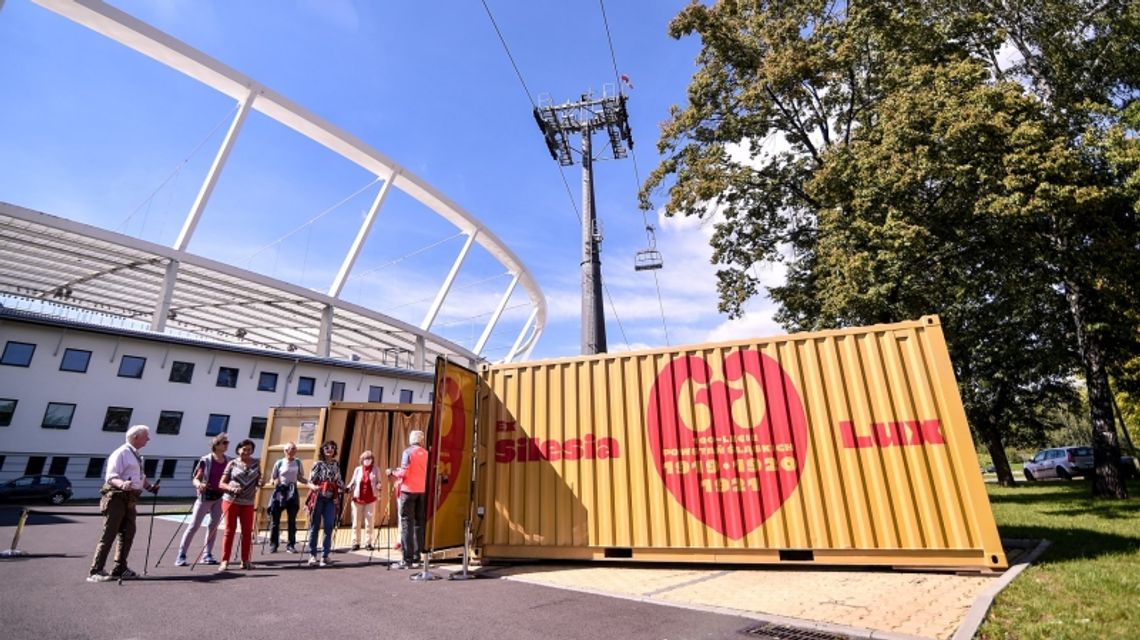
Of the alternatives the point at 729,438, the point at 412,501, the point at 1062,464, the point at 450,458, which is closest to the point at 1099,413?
the point at 1062,464

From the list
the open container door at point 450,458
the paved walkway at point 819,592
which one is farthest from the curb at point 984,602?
the open container door at point 450,458

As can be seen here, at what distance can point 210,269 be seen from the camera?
25.1m

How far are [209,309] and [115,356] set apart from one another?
13244 mm

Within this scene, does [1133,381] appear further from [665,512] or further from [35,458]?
[35,458]

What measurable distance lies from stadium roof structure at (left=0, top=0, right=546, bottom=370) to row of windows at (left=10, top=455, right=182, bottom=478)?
629cm

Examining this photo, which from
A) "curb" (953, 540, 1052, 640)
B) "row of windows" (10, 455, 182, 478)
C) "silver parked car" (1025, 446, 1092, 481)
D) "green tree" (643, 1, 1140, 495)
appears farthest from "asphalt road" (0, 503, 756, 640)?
"silver parked car" (1025, 446, 1092, 481)

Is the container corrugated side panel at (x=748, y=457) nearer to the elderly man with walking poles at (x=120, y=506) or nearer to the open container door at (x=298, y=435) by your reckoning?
the elderly man with walking poles at (x=120, y=506)

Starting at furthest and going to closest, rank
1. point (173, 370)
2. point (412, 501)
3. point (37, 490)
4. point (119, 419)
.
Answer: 1. point (173, 370)
2. point (119, 419)
3. point (37, 490)
4. point (412, 501)

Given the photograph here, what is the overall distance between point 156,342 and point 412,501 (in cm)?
2424

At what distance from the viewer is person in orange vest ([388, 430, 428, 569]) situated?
23.3ft

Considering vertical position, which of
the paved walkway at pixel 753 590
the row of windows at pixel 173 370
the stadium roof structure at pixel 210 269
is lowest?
the paved walkway at pixel 753 590

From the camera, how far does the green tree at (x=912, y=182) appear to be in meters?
11.3

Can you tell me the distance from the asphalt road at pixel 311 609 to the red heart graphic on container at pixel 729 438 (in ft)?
7.13

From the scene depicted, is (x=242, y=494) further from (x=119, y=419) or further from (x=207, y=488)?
(x=119, y=419)
